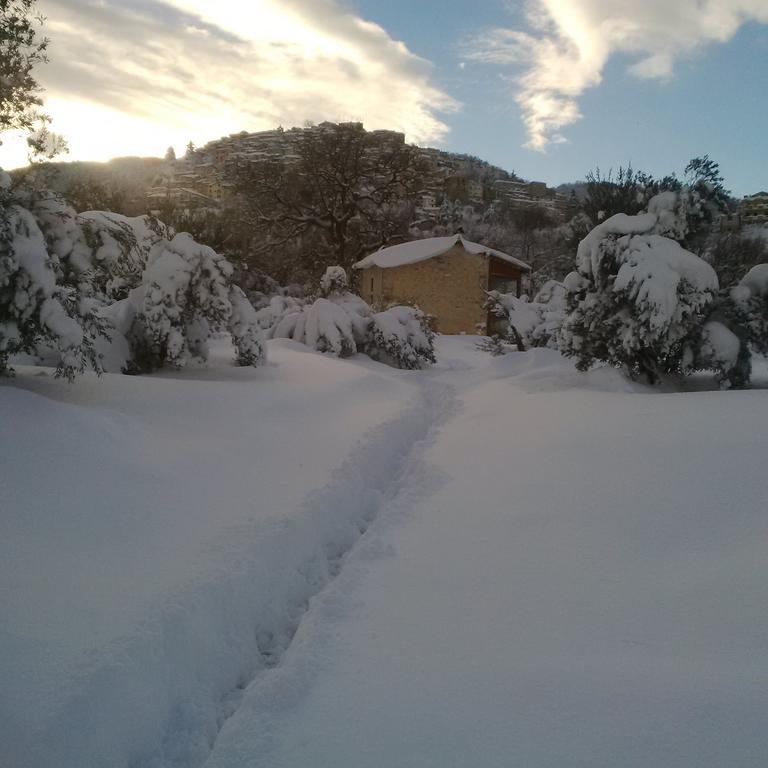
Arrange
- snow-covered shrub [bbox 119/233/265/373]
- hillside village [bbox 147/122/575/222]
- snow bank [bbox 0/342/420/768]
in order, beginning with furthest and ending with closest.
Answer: hillside village [bbox 147/122/575/222] < snow-covered shrub [bbox 119/233/265/373] < snow bank [bbox 0/342/420/768]

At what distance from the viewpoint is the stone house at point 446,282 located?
27.1 metres

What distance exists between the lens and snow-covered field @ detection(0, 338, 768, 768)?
2.60m

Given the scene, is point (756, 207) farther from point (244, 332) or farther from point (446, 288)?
point (244, 332)

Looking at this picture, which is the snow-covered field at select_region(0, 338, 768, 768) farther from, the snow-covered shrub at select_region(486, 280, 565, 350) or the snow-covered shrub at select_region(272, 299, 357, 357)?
the snow-covered shrub at select_region(486, 280, 565, 350)

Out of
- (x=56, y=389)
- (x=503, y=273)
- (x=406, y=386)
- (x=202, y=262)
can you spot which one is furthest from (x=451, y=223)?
(x=56, y=389)

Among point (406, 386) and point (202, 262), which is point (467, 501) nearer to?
point (202, 262)

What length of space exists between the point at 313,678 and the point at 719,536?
9.30 ft

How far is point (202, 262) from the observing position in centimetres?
942

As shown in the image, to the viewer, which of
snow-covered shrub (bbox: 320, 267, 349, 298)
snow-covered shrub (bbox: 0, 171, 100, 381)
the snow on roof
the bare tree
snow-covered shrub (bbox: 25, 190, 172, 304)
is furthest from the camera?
the bare tree

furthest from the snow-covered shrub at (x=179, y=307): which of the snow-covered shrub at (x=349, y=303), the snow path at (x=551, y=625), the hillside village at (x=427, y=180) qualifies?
the hillside village at (x=427, y=180)

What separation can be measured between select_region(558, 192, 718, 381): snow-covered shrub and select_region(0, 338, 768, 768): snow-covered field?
251 cm

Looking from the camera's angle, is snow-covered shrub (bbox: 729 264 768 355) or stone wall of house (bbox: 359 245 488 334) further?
stone wall of house (bbox: 359 245 488 334)

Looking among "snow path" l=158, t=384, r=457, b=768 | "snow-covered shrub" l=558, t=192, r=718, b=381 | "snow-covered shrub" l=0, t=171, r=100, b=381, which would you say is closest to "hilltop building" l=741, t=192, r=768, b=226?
"snow-covered shrub" l=558, t=192, r=718, b=381

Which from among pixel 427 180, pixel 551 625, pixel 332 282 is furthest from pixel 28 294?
pixel 427 180
